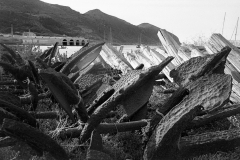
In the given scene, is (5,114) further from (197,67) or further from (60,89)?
(197,67)

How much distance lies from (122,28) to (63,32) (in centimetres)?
4535

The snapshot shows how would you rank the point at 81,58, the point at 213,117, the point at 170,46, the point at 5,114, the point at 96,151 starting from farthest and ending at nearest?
1. the point at 170,46
2. the point at 81,58
3. the point at 213,117
4. the point at 5,114
5. the point at 96,151

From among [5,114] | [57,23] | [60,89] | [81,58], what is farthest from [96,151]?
[57,23]

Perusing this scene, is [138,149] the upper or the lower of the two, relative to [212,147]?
lower

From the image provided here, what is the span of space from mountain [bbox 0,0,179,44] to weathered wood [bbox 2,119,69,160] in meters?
64.8

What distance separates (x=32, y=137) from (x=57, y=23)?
96.4 metres

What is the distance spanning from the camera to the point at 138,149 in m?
2.00

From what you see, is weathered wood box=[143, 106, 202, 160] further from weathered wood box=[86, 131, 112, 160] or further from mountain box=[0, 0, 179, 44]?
mountain box=[0, 0, 179, 44]

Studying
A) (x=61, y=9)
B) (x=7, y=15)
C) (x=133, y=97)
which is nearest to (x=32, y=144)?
(x=133, y=97)

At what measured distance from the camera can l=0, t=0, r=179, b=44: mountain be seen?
79250mm

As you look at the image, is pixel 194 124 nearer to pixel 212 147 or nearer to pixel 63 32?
pixel 212 147

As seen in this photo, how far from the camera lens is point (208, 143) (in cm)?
180

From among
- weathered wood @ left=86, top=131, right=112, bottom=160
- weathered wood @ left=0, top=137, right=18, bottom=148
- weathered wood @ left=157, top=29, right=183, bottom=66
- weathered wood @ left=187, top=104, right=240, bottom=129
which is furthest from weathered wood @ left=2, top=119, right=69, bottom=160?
weathered wood @ left=157, top=29, right=183, bottom=66

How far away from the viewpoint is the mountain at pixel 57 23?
79250mm
